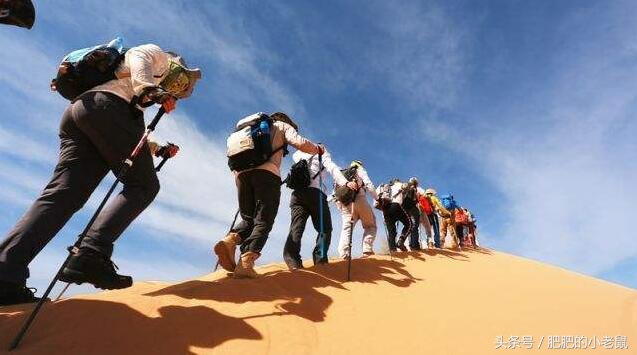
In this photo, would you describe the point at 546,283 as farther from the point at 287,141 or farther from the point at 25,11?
the point at 25,11

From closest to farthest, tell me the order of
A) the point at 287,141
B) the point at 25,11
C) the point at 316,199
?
the point at 25,11, the point at 287,141, the point at 316,199

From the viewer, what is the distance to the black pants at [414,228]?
10062 mm

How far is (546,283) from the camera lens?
23.2 feet

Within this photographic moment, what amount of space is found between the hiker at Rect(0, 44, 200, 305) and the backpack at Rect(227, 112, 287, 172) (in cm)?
117

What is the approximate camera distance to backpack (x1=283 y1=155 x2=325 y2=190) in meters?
6.25

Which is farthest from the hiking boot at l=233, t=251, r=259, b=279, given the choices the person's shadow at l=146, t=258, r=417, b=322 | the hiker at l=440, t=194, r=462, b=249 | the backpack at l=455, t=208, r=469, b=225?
the backpack at l=455, t=208, r=469, b=225

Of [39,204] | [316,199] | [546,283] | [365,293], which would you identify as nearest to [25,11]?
[39,204]

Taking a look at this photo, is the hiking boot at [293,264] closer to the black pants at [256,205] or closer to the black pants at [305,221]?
the black pants at [305,221]

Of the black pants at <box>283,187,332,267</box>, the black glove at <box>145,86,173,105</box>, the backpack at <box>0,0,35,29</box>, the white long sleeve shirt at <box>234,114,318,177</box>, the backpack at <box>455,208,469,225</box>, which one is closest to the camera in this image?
the backpack at <box>0,0,35,29</box>

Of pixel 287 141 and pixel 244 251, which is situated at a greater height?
pixel 287 141

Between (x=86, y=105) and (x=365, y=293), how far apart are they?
339 centimetres

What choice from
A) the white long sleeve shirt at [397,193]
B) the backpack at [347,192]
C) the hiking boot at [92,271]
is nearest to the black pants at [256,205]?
the hiking boot at [92,271]

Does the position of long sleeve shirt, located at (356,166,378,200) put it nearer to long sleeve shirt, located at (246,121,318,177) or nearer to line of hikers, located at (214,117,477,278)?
line of hikers, located at (214,117,477,278)

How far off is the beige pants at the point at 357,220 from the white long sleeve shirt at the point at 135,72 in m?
5.25
